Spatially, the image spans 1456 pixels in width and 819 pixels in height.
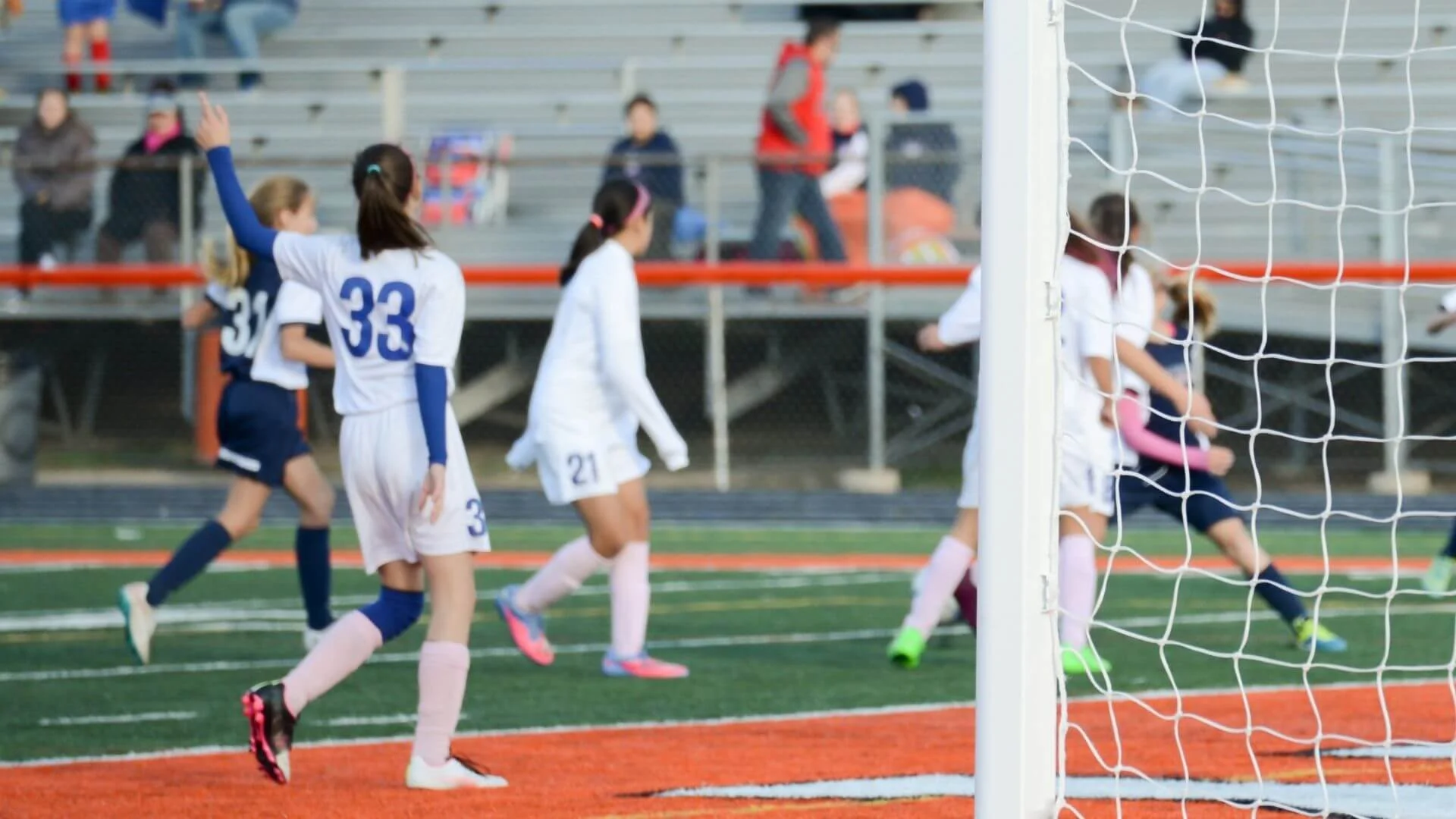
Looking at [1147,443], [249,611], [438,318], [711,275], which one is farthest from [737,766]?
[711,275]

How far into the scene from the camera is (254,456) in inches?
389

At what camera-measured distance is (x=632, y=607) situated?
29.6 feet

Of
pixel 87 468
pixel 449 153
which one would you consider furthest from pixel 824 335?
pixel 87 468

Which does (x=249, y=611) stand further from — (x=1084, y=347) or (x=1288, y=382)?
(x=1288, y=382)

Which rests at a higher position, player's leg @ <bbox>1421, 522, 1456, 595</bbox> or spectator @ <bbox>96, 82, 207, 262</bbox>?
spectator @ <bbox>96, 82, 207, 262</bbox>

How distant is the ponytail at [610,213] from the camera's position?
29.5 feet

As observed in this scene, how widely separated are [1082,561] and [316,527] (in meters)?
3.29

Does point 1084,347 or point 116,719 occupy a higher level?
point 1084,347

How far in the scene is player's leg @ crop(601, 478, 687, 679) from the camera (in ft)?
29.6

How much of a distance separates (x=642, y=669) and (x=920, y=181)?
9078mm

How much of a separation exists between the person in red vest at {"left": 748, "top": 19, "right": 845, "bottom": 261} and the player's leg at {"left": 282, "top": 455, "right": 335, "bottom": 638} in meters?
8.02

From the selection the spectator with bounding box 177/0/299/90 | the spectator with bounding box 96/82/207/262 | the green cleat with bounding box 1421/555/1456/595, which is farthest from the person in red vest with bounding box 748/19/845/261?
the green cleat with bounding box 1421/555/1456/595

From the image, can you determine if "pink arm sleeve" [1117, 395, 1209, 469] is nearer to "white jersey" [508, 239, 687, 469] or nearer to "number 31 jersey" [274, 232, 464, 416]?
"white jersey" [508, 239, 687, 469]

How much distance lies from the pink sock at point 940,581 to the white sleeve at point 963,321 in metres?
0.79
